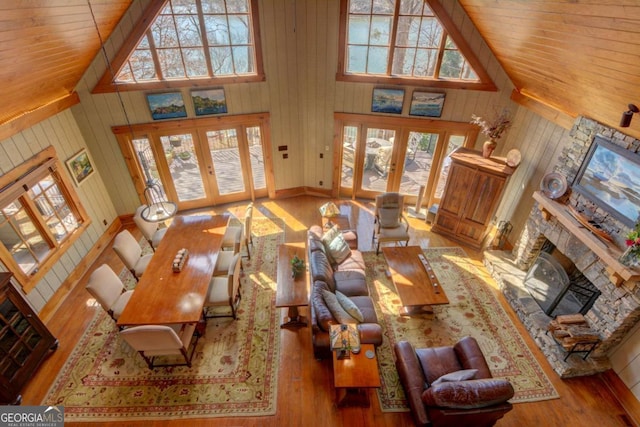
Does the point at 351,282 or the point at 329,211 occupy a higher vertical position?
the point at 329,211

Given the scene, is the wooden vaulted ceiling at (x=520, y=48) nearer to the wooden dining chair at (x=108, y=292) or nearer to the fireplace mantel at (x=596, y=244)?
the fireplace mantel at (x=596, y=244)

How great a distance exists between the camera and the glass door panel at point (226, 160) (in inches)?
275

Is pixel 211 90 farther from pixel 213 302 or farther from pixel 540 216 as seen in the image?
pixel 540 216

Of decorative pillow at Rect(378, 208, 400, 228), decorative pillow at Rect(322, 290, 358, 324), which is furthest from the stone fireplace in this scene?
decorative pillow at Rect(322, 290, 358, 324)

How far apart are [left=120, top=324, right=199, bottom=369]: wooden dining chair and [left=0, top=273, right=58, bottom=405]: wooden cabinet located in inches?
50.6

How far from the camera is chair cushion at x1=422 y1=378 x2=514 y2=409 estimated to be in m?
3.01

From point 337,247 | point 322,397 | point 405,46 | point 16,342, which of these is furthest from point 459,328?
point 16,342

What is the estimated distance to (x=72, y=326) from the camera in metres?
4.88

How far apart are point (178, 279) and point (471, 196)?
5.41 metres

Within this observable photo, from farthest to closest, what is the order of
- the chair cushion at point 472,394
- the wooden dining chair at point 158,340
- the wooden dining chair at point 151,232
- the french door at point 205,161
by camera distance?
1. the french door at point 205,161
2. the wooden dining chair at point 151,232
3. the wooden dining chair at point 158,340
4. the chair cushion at point 472,394

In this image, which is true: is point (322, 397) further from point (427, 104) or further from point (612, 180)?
point (427, 104)

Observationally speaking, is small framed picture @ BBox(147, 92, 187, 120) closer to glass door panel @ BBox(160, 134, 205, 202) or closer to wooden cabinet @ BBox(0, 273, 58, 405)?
glass door panel @ BBox(160, 134, 205, 202)

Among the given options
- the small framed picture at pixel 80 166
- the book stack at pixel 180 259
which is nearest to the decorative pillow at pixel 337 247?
the book stack at pixel 180 259

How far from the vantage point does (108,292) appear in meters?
4.38
